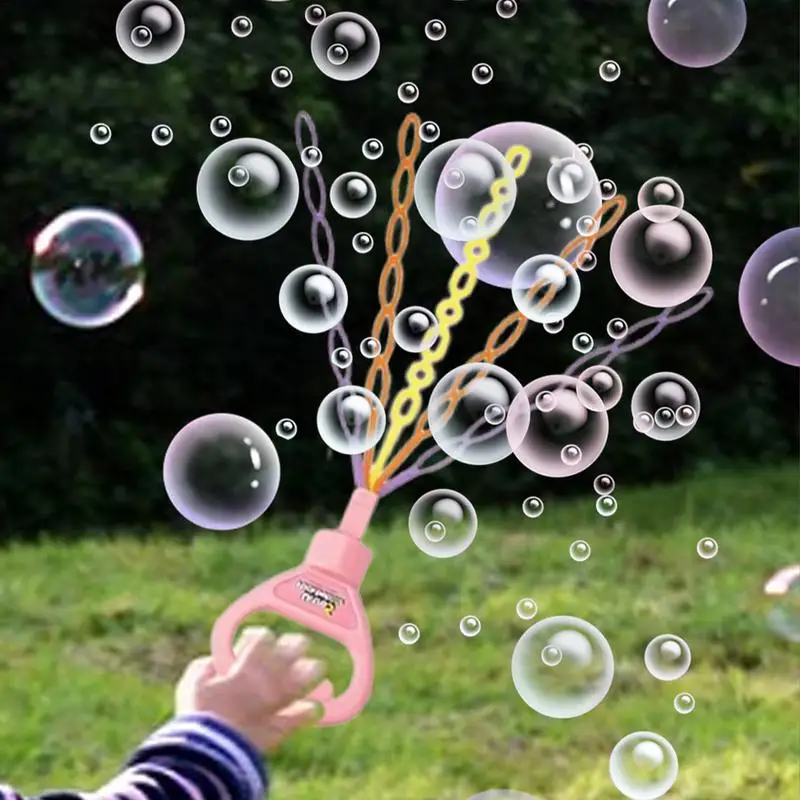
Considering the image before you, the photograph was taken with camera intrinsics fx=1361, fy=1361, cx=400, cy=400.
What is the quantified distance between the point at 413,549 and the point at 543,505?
62cm

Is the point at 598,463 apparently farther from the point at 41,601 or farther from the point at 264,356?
the point at 41,601

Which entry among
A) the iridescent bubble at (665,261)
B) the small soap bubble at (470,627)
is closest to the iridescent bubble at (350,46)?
the iridescent bubble at (665,261)

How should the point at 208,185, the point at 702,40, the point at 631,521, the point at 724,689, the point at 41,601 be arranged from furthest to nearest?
the point at 631,521, the point at 41,601, the point at 724,689, the point at 702,40, the point at 208,185

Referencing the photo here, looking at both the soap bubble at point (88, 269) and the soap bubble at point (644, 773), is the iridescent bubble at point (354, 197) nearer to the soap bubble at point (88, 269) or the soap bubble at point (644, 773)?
the soap bubble at point (88, 269)

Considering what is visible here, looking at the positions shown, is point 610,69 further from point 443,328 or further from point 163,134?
point 443,328

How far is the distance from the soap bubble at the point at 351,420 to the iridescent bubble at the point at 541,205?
22cm

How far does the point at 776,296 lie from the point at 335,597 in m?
0.78

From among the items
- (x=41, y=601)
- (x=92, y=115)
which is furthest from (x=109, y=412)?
(x=41, y=601)

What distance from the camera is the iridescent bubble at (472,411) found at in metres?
1.49

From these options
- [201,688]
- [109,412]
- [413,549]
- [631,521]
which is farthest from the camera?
[109,412]

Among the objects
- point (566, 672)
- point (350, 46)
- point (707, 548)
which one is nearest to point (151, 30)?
point (350, 46)

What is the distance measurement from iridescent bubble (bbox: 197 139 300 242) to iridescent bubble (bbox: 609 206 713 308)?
41cm

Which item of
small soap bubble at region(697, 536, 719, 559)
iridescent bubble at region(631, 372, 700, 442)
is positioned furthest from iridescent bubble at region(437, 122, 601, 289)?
small soap bubble at region(697, 536, 719, 559)

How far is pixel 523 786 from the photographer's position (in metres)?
1.90
